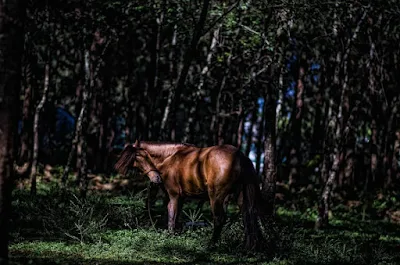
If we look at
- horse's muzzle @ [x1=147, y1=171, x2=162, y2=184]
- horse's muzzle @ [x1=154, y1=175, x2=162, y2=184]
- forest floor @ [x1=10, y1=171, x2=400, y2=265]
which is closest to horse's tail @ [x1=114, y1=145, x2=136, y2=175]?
horse's muzzle @ [x1=147, y1=171, x2=162, y2=184]

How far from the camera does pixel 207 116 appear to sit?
148 ft

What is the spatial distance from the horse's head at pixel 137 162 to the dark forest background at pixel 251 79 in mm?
2820

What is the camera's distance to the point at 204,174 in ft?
38.7

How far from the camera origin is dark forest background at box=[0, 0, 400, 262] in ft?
58.6

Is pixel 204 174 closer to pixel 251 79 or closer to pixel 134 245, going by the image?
pixel 134 245

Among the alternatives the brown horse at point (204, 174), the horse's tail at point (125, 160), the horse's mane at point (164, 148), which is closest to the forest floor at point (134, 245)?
the brown horse at point (204, 174)

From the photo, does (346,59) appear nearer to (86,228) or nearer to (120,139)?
(86,228)

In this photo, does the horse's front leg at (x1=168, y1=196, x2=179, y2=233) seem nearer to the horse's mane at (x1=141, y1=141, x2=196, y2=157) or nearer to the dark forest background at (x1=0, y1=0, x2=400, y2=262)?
the horse's mane at (x1=141, y1=141, x2=196, y2=157)

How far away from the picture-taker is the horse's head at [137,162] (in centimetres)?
1292

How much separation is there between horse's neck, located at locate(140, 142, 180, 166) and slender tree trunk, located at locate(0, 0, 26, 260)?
636 centimetres

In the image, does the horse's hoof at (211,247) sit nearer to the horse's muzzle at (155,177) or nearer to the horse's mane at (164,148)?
the horse's muzzle at (155,177)

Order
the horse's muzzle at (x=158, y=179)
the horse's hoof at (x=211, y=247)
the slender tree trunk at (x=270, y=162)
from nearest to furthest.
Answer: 1. the horse's hoof at (x=211, y=247)
2. the horse's muzzle at (x=158, y=179)
3. the slender tree trunk at (x=270, y=162)

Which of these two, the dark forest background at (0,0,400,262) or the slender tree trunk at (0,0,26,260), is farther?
the dark forest background at (0,0,400,262)

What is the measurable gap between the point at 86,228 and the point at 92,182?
1761cm
